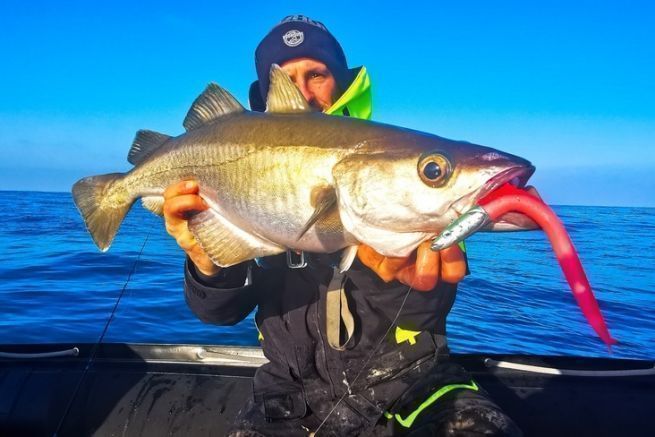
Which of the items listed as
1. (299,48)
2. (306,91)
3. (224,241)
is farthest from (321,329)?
(299,48)

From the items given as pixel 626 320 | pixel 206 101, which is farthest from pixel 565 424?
pixel 626 320

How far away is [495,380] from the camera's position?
4.25 metres

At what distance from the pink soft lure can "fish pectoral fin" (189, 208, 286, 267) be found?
135 centimetres

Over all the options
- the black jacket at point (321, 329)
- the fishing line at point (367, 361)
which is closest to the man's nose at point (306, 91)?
the black jacket at point (321, 329)

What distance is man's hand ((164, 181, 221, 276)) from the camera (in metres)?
2.97

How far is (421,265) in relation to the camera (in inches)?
101

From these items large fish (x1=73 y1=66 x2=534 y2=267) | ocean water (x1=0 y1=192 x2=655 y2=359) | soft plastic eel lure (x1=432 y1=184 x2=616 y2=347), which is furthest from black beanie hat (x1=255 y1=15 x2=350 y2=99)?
soft plastic eel lure (x1=432 y1=184 x2=616 y2=347)

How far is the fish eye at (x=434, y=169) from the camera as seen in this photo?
218 centimetres

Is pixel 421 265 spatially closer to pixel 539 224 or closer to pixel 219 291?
pixel 539 224

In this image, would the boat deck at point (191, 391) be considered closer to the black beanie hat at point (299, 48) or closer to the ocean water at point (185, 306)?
the ocean water at point (185, 306)

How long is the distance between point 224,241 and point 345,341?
3.30ft

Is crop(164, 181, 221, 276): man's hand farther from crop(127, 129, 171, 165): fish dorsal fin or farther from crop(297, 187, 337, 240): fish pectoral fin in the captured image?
crop(297, 187, 337, 240): fish pectoral fin

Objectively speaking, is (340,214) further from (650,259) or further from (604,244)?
(604,244)

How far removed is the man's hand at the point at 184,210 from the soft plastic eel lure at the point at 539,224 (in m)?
1.61
